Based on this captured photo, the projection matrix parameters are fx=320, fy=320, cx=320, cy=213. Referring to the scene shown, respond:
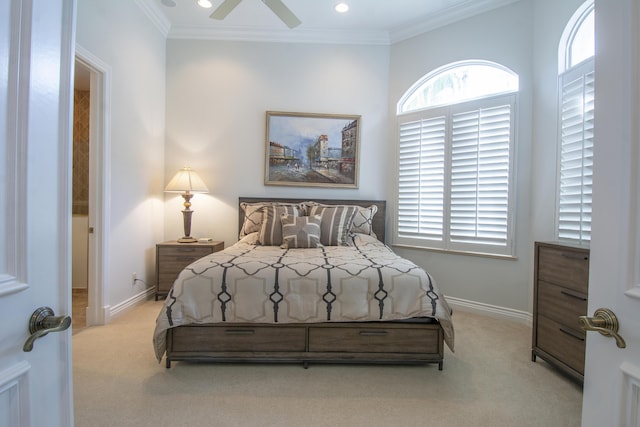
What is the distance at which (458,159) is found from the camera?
349 cm

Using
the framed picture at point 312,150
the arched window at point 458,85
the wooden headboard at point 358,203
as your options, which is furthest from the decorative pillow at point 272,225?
the arched window at point 458,85

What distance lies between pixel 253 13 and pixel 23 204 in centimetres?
381

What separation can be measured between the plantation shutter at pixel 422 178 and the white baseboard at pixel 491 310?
75cm

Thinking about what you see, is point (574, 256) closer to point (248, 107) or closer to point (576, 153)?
point (576, 153)

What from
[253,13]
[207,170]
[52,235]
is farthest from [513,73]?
[52,235]

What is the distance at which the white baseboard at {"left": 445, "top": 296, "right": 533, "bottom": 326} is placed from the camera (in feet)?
10.3

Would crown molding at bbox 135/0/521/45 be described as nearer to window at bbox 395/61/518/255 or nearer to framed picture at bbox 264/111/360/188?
window at bbox 395/61/518/255

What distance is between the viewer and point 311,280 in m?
2.18

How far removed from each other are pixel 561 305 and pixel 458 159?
1817mm

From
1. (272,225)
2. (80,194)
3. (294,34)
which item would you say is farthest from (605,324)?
(80,194)

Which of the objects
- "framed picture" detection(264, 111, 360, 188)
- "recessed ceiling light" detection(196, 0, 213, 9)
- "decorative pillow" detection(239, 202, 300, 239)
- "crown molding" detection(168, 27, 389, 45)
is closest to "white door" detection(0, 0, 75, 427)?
"decorative pillow" detection(239, 202, 300, 239)

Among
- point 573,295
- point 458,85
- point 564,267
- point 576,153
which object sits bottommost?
point 573,295

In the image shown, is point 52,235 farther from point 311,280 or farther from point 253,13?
point 253,13

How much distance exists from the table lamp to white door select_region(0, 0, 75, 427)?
10.3 feet
